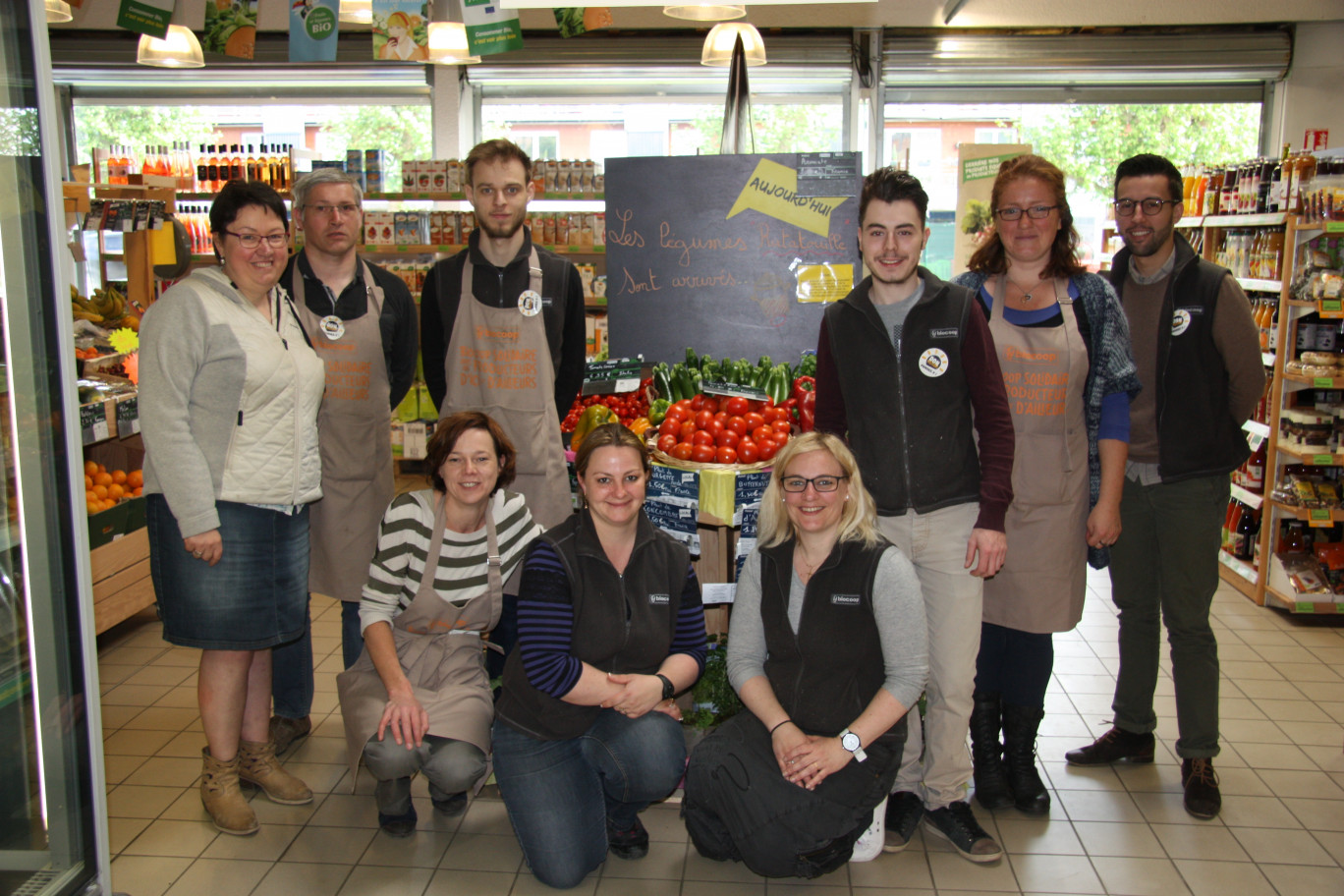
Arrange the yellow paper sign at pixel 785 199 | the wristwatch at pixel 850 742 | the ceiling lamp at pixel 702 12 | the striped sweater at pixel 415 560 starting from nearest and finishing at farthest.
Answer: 1. the wristwatch at pixel 850 742
2. the striped sweater at pixel 415 560
3. the ceiling lamp at pixel 702 12
4. the yellow paper sign at pixel 785 199

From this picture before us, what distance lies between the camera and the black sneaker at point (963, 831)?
280cm

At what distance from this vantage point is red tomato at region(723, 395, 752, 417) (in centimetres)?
343

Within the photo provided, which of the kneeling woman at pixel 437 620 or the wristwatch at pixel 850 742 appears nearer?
the wristwatch at pixel 850 742

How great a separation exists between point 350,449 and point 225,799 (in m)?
1.11

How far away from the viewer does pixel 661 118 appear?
28.2ft

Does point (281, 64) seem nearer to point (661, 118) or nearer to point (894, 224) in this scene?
point (661, 118)

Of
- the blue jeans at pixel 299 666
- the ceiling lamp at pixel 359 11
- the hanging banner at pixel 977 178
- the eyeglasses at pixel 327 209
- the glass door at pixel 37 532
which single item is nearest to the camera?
the glass door at pixel 37 532

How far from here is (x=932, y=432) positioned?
269cm

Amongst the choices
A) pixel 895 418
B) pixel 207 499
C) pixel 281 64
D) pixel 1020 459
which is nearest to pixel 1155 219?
pixel 1020 459

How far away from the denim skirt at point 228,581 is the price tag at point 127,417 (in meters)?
1.75

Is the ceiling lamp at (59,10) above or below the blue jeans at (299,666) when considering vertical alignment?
above

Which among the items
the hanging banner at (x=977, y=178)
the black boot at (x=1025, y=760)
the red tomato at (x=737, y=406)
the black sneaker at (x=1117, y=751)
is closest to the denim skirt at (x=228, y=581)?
the red tomato at (x=737, y=406)

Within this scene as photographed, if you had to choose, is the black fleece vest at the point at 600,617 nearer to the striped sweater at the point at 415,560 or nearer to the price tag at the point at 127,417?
the striped sweater at the point at 415,560

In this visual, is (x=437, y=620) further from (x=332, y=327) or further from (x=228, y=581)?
(x=332, y=327)
